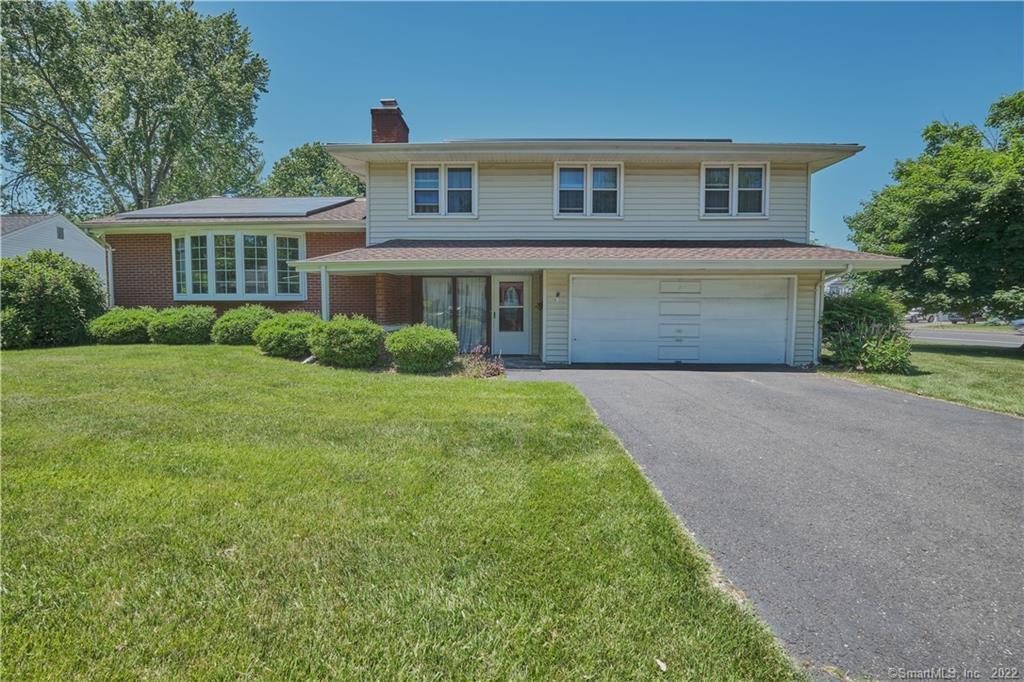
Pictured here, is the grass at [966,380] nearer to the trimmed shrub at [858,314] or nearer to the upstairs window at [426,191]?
the trimmed shrub at [858,314]

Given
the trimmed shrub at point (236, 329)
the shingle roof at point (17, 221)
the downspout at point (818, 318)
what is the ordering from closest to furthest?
the downspout at point (818, 318)
the trimmed shrub at point (236, 329)
the shingle roof at point (17, 221)

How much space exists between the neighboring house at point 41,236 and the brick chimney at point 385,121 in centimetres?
1597

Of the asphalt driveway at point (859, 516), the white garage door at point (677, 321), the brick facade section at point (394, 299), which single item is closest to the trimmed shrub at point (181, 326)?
the brick facade section at point (394, 299)

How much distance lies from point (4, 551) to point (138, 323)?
11.5 meters

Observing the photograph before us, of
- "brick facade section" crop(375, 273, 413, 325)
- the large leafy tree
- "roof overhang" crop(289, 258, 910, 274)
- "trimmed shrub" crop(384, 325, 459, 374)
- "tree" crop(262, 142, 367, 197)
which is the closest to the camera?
"trimmed shrub" crop(384, 325, 459, 374)

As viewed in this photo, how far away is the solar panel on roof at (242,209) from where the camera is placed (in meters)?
14.0

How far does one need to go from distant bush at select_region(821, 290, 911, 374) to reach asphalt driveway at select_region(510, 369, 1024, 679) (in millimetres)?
3434

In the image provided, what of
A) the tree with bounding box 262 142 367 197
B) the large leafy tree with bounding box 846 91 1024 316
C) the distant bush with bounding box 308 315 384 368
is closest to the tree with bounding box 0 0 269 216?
the tree with bounding box 262 142 367 197

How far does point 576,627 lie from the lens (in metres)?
2.31

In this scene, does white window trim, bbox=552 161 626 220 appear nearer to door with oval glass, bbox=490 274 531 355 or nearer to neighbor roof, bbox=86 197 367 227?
door with oval glass, bbox=490 274 531 355

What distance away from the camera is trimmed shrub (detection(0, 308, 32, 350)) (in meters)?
10.8

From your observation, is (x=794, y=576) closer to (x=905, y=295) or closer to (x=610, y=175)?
(x=610, y=175)

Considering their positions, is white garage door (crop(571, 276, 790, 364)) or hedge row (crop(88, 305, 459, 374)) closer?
hedge row (crop(88, 305, 459, 374))

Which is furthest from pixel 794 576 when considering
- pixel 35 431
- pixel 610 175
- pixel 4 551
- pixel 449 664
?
pixel 610 175
